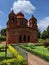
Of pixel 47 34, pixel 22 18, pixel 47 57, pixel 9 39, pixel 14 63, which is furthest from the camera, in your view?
pixel 47 34

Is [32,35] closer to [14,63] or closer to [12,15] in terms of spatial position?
[12,15]

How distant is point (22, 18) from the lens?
42.3 m

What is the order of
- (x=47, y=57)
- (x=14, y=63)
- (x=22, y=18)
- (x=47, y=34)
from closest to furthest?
(x=14, y=63) < (x=47, y=57) < (x=22, y=18) < (x=47, y=34)

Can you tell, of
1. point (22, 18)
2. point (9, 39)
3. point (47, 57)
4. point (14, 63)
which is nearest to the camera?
point (14, 63)

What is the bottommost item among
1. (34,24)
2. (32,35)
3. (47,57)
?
(47,57)

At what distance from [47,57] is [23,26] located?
2635 centimetres

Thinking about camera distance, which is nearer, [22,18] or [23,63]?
[23,63]

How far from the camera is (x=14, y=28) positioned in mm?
39469

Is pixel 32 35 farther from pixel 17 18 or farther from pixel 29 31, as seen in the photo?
pixel 17 18

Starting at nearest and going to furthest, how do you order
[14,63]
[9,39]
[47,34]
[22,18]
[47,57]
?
[14,63] → [47,57] → [9,39] → [22,18] → [47,34]

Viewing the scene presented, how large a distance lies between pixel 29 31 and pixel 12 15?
5.32 meters

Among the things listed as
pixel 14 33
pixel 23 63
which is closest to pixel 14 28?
pixel 14 33

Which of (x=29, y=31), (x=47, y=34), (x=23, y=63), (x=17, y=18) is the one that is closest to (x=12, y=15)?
(x=17, y=18)

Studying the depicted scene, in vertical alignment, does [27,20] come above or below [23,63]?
above
